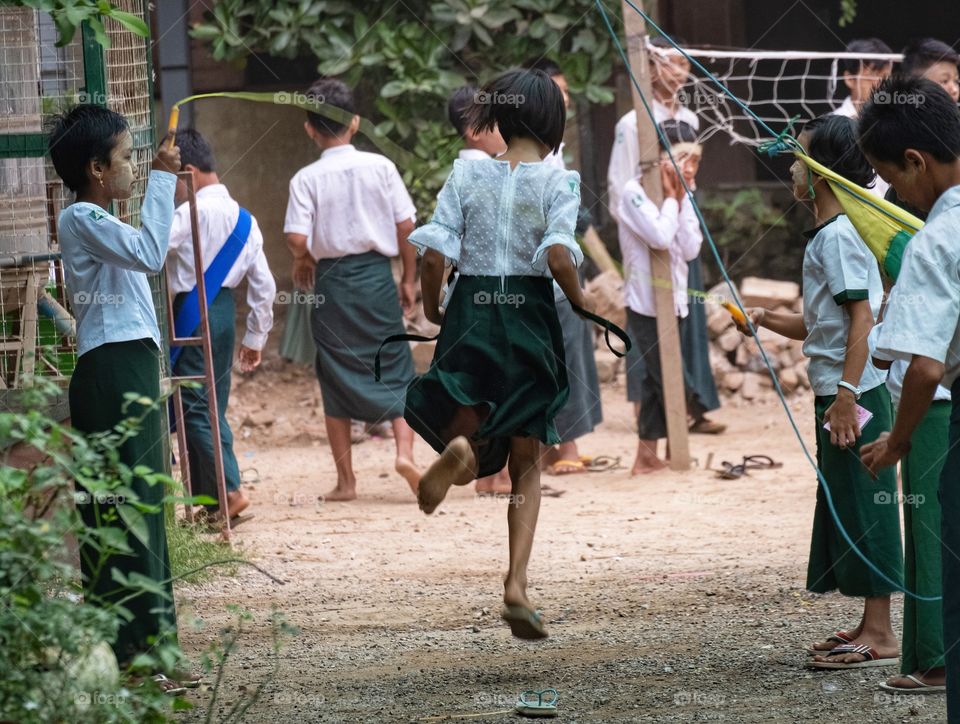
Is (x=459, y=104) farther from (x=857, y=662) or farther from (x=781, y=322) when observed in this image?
(x=857, y=662)

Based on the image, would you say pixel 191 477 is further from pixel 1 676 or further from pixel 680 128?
pixel 1 676

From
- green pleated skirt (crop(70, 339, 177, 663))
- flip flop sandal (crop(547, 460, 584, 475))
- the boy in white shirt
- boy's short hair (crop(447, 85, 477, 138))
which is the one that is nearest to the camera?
green pleated skirt (crop(70, 339, 177, 663))

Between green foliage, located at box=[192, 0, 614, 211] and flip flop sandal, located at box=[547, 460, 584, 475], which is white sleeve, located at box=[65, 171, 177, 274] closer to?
flip flop sandal, located at box=[547, 460, 584, 475]

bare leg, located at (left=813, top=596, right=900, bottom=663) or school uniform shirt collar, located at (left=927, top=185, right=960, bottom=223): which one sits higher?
school uniform shirt collar, located at (left=927, top=185, right=960, bottom=223)

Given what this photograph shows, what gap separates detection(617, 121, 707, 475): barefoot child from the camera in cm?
690

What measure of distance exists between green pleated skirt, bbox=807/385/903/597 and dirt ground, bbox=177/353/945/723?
0.90 ft

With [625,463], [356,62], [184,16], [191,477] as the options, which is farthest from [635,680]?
[184,16]

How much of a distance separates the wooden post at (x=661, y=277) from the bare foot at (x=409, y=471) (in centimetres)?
141

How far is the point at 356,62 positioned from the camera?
9.57m

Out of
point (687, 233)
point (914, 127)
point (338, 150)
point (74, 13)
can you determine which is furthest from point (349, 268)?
point (914, 127)

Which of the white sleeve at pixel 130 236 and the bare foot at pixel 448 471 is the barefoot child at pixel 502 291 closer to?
the bare foot at pixel 448 471

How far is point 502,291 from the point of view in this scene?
395 centimetres

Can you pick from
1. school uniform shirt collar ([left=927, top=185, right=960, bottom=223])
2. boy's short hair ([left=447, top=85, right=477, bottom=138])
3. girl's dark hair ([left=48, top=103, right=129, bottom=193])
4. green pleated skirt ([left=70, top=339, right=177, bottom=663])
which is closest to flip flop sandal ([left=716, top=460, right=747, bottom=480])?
boy's short hair ([left=447, top=85, right=477, bottom=138])

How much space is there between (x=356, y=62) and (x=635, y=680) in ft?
21.8
